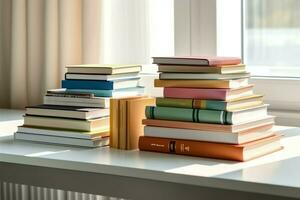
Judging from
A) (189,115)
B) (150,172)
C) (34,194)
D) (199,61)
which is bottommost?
(34,194)

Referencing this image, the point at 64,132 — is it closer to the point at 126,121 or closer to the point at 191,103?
the point at 126,121

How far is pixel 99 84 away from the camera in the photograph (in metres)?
1.65

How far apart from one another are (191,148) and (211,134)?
56 mm

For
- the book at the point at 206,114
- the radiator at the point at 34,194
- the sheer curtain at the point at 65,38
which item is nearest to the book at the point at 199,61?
the book at the point at 206,114

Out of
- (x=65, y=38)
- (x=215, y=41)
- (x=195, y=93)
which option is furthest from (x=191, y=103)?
(x=65, y=38)

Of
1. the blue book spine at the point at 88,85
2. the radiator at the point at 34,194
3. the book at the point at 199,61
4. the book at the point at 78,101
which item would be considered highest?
the book at the point at 199,61

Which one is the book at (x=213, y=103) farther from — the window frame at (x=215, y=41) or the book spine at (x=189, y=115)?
the window frame at (x=215, y=41)

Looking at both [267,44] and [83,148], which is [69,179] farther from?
[267,44]

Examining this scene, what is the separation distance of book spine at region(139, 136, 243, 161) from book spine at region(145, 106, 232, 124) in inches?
1.8

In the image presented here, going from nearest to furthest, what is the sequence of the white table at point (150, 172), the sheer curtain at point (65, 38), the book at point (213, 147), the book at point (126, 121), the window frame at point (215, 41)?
the white table at point (150, 172) < the book at point (213, 147) < the book at point (126, 121) < the window frame at point (215, 41) < the sheer curtain at point (65, 38)

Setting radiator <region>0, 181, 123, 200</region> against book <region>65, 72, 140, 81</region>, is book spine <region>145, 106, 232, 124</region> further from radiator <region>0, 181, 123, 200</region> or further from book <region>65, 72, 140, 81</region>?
radiator <region>0, 181, 123, 200</region>

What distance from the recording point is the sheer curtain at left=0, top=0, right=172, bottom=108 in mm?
2035

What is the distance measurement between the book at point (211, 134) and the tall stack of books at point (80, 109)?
15 centimetres

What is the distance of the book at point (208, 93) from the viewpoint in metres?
1.44
